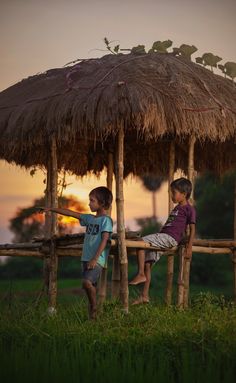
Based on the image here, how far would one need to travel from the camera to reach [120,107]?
8750 millimetres

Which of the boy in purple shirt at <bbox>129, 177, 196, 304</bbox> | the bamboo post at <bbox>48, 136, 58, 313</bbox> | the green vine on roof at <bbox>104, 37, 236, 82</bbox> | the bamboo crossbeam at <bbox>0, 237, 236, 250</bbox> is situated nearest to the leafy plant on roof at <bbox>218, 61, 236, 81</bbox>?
the green vine on roof at <bbox>104, 37, 236, 82</bbox>

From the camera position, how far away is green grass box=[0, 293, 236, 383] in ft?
21.2

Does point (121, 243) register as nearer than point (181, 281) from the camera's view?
Yes

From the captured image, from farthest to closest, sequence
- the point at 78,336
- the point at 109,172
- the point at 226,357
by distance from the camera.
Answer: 1. the point at 109,172
2. the point at 78,336
3. the point at 226,357

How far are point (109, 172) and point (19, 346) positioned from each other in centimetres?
416

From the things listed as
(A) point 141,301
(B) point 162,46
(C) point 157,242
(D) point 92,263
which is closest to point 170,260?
(C) point 157,242

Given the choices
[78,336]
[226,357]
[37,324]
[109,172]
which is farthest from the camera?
[109,172]

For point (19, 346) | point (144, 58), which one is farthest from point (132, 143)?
point (19, 346)

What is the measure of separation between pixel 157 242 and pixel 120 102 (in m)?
1.63

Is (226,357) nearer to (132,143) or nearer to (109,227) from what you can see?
(109,227)

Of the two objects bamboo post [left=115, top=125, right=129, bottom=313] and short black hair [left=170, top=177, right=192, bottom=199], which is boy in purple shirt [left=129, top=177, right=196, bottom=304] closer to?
short black hair [left=170, top=177, right=192, bottom=199]

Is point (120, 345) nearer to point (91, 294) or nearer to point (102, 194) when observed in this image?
point (91, 294)

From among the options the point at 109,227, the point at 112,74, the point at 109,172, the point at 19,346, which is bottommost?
the point at 19,346

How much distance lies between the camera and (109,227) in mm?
8484
